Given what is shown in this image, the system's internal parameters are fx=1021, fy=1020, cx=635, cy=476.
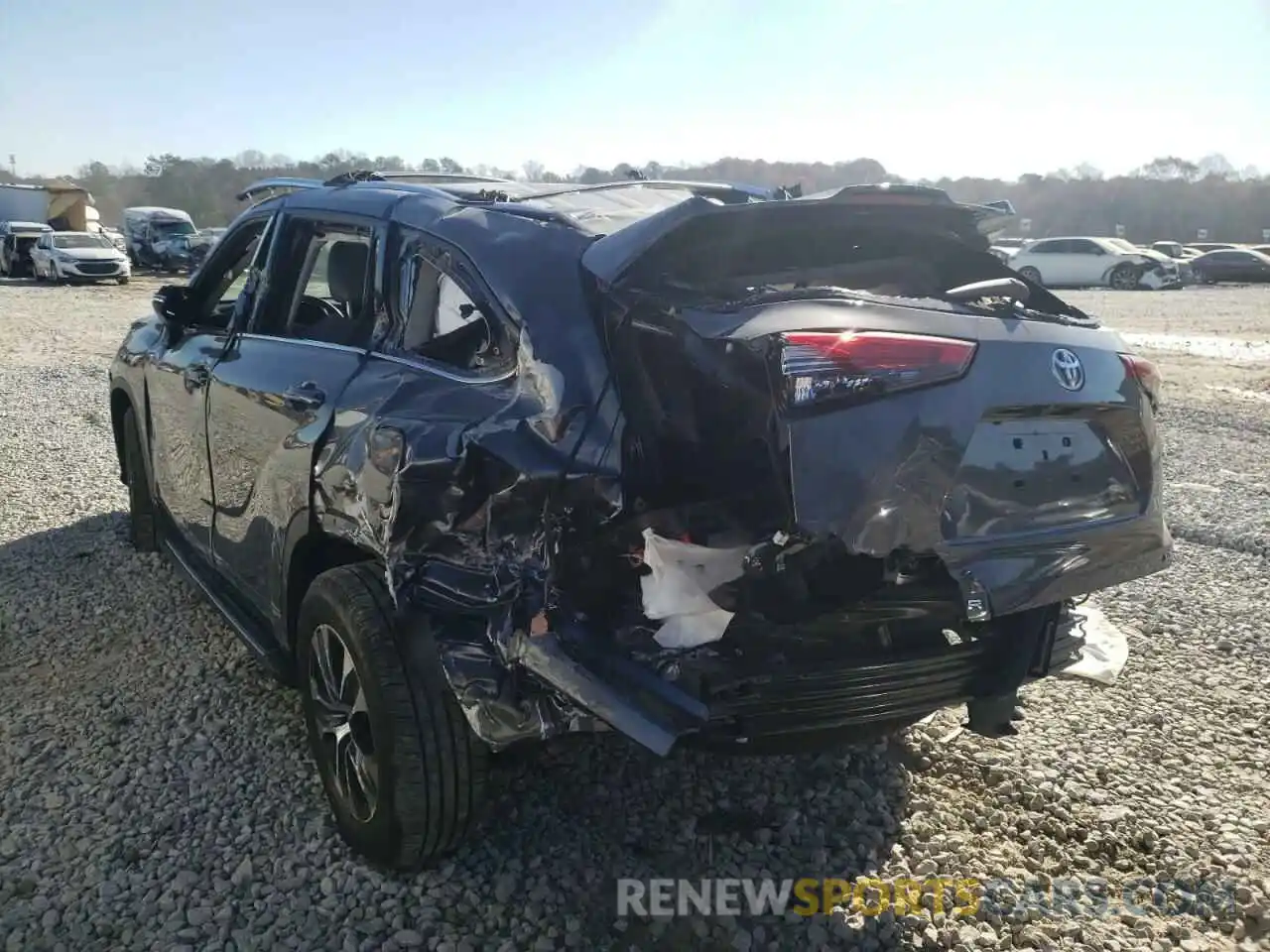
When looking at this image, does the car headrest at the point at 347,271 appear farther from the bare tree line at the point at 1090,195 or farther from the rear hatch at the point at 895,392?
the bare tree line at the point at 1090,195

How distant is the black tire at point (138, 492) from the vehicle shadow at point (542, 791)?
0.94 meters

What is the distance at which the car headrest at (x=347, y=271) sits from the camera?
3219 mm

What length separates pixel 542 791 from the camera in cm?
315

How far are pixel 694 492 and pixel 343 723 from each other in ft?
3.93

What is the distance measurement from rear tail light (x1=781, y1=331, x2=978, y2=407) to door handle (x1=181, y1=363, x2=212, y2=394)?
8.09 feet

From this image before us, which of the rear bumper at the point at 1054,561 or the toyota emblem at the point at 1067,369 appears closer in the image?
the rear bumper at the point at 1054,561

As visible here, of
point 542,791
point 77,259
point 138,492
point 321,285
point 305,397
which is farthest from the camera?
point 77,259

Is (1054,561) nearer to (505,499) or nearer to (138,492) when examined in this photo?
(505,499)

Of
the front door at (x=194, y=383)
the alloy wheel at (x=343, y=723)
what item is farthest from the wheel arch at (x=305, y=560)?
the front door at (x=194, y=383)

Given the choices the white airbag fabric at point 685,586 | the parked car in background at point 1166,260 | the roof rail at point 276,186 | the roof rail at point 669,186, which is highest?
the roof rail at point 669,186

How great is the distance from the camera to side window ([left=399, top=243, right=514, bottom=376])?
2602 millimetres

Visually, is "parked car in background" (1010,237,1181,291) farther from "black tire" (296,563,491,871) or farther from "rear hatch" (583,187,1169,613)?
"black tire" (296,563,491,871)

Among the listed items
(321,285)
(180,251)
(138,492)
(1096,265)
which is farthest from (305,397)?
(180,251)

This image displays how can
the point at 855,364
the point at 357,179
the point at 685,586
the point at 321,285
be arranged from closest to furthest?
the point at 855,364 < the point at 685,586 < the point at 321,285 < the point at 357,179
